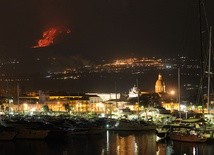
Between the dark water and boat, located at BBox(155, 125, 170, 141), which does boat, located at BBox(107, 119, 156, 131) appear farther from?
boat, located at BBox(155, 125, 170, 141)

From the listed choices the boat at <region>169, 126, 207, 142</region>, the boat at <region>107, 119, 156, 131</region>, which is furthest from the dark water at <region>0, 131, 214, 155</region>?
the boat at <region>107, 119, 156, 131</region>

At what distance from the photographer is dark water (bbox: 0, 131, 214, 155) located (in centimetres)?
2955

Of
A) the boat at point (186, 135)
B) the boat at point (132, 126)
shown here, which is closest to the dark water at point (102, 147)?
the boat at point (186, 135)

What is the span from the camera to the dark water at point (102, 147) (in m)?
29.5

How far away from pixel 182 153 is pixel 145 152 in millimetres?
2193

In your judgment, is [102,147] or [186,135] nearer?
[102,147]

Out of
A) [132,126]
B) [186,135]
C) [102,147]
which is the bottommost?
[102,147]

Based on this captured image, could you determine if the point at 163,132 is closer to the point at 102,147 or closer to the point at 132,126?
the point at 102,147

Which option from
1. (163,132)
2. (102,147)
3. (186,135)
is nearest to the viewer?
(102,147)

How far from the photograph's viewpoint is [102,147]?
32.3m

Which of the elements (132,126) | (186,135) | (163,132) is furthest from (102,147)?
(132,126)

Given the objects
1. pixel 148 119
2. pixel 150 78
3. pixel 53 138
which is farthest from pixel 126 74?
pixel 53 138

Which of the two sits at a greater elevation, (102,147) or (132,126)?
(132,126)

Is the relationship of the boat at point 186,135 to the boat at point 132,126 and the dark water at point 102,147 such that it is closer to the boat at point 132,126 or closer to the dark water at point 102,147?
the dark water at point 102,147
